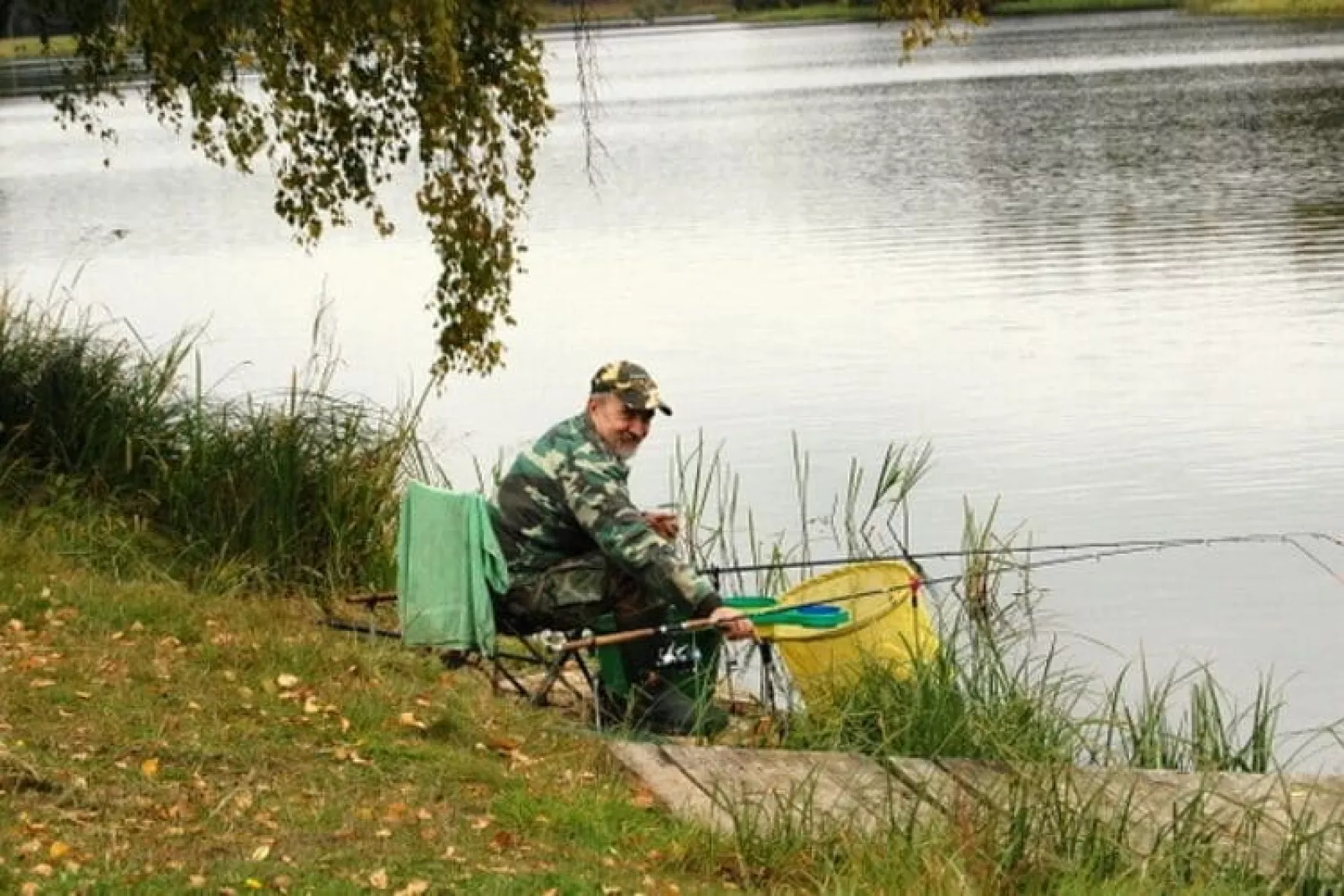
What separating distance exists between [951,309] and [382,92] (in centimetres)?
1349

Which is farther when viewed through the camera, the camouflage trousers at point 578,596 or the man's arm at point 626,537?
the camouflage trousers at point 578,596

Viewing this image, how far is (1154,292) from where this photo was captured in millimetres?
24969

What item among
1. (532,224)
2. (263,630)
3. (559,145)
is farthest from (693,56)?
(263,630)

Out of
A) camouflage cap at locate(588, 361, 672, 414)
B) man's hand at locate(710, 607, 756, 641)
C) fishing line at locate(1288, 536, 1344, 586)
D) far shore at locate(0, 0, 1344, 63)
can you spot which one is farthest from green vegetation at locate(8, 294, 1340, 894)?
far shore at locate(0, 0, 1344, 63)

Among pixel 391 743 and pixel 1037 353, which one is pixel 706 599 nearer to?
pixel 391 743

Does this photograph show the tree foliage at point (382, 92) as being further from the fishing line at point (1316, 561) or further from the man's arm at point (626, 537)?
the fishing line at point (1316, 561)

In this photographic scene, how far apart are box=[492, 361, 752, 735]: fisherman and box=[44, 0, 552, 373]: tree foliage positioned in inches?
80.8

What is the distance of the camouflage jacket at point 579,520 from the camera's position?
8836mm

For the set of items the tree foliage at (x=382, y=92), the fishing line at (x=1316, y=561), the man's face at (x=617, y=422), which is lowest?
Result: the fishing line at (x=1316, y=561)

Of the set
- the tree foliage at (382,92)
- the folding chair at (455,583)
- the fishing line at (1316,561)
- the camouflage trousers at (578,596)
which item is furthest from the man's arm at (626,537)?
the fishing line at (1316,561)

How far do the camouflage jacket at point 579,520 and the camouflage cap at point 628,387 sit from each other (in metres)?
0.18

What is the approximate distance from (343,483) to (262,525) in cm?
50

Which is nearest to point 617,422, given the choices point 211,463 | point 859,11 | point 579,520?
point 579,520

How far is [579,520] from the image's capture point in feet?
29.3
